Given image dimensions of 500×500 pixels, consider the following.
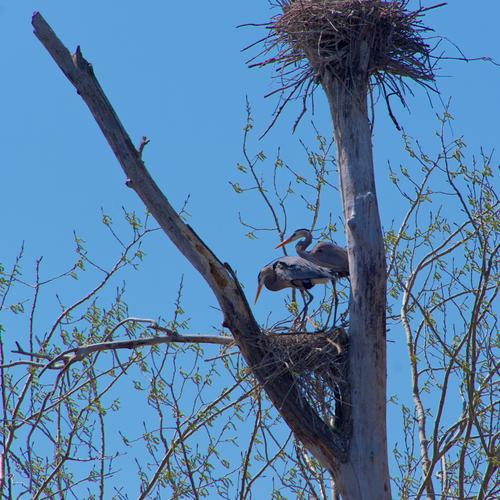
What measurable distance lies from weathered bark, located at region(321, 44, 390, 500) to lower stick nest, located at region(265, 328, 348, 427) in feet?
0.36

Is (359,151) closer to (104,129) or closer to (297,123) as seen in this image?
→ (297,123)

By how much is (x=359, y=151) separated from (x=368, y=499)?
7.99ft

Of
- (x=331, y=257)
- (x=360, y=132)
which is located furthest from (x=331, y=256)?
(x=360, y=132)

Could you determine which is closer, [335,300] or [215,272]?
[215,272]

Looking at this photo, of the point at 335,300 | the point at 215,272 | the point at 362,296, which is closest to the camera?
the point at 215,272

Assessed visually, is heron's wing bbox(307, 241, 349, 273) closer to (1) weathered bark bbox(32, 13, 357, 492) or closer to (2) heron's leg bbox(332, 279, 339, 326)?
(2) heron's leg bbox(332, 279, 339, 326)

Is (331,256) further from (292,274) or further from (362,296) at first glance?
(362,296)

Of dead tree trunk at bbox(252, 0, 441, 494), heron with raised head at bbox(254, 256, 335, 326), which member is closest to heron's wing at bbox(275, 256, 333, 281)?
heron with raised head at bbox(254, 256, 335, 326)

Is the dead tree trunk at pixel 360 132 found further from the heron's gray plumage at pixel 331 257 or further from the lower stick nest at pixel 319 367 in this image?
the heron's gray plumage at pixel 331 257

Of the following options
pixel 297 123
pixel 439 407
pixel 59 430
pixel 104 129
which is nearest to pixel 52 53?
pixel 104 129

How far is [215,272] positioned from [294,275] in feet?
7.26

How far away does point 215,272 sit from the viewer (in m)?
6.78

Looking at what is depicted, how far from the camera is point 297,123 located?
8172mm

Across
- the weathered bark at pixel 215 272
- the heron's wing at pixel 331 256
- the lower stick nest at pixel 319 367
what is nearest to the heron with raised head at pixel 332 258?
the heron's wing at pixel 331 256
